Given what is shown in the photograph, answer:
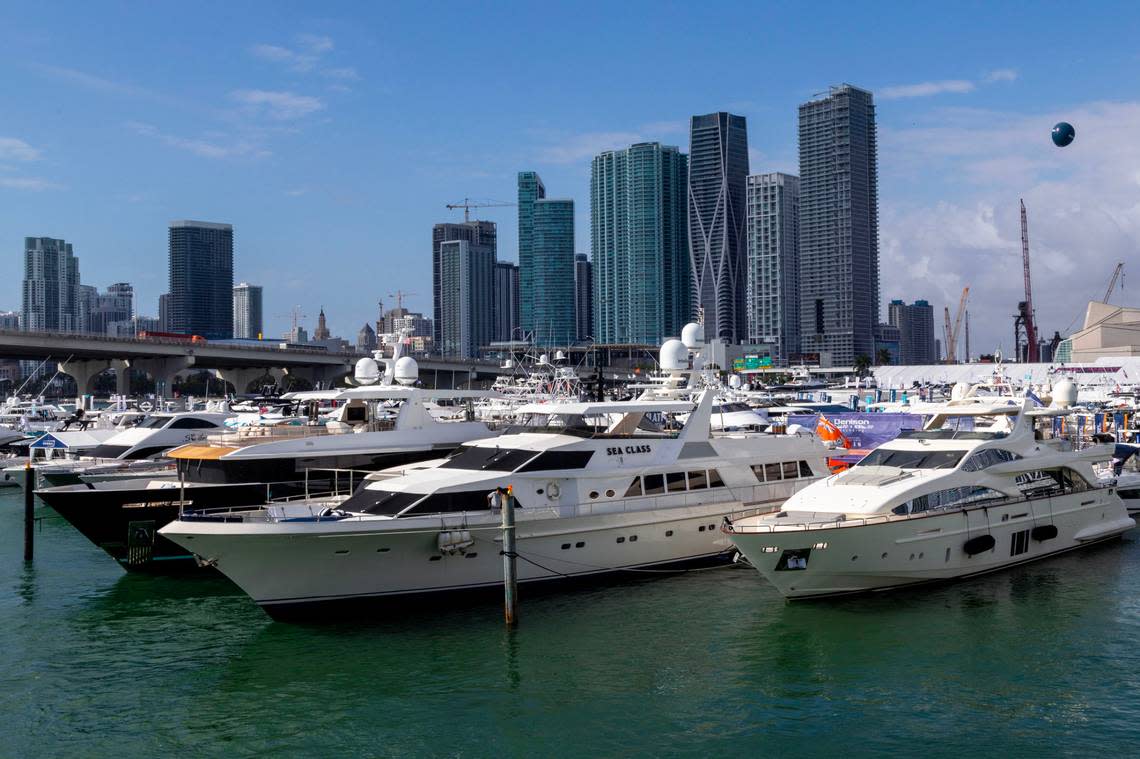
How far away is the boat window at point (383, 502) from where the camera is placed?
75.3 feet

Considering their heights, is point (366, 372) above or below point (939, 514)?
above

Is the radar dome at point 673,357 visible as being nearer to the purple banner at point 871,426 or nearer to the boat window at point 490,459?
the boat window at point 490,459

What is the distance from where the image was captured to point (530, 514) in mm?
24281

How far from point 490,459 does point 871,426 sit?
69.2ft

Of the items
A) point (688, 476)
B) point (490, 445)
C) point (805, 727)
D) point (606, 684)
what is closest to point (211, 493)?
point (490, 445)

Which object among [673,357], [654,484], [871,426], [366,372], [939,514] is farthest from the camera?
[366,372]

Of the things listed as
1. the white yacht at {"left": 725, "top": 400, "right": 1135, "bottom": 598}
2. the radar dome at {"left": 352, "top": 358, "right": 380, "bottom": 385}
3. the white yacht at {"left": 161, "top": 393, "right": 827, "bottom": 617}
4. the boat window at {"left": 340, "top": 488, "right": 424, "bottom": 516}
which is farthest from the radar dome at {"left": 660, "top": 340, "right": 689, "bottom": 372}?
the radar dome at {"left": 352, "top": 358, "right": 380, "bottom": 385}

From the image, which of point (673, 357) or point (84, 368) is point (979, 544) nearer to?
point (673, 357)

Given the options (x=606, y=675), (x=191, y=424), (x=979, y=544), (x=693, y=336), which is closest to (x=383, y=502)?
(x=606, y=675)

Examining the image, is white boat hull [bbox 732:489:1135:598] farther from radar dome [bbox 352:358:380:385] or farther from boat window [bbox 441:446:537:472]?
radar dome [bbox 352:358:380:385]

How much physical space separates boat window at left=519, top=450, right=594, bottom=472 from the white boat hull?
4895 millimetres

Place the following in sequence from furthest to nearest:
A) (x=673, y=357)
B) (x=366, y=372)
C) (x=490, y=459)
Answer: (x=366, y=372)
(x=673, y=357)
(x=490, y=459)

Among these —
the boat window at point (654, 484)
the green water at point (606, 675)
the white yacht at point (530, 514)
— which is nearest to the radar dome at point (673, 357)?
the white yacht at point (530, 514)

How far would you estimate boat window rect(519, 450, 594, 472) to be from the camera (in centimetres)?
2505
